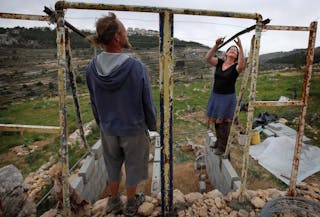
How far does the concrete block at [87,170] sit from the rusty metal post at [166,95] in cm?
139

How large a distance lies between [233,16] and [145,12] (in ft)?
2.79

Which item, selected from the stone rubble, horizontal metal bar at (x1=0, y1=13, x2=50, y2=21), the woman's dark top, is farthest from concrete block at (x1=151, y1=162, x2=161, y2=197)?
horizontal metal bar at (x1=0, y1=13, x2=50, y2=21)

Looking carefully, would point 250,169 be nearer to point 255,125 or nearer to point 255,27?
point 255,125

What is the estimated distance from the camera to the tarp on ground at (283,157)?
165 inches

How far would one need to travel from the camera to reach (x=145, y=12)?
6.15 ft

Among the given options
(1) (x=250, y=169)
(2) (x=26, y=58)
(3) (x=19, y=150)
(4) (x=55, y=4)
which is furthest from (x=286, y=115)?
(2) (x=26, y=58)

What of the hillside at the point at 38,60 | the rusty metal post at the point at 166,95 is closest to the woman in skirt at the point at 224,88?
the rusty metal post at the point at 166,95

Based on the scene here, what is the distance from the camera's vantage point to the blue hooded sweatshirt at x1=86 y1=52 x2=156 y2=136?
1857mm

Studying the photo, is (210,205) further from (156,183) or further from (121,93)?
(121,93)

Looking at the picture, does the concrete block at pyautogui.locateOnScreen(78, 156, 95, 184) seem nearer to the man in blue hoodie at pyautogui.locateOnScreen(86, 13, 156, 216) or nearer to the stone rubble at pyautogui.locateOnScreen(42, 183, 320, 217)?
the stone rubble at pyautogui.locateOnScreen(42, 183, 320, 217)

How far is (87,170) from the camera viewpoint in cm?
320

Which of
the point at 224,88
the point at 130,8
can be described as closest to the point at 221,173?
the point at 224,88

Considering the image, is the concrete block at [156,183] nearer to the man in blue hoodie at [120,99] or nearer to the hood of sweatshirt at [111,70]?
the man in blue hoodie at [120,99]

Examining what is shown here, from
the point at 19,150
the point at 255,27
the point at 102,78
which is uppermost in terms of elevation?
the point at 255,27
